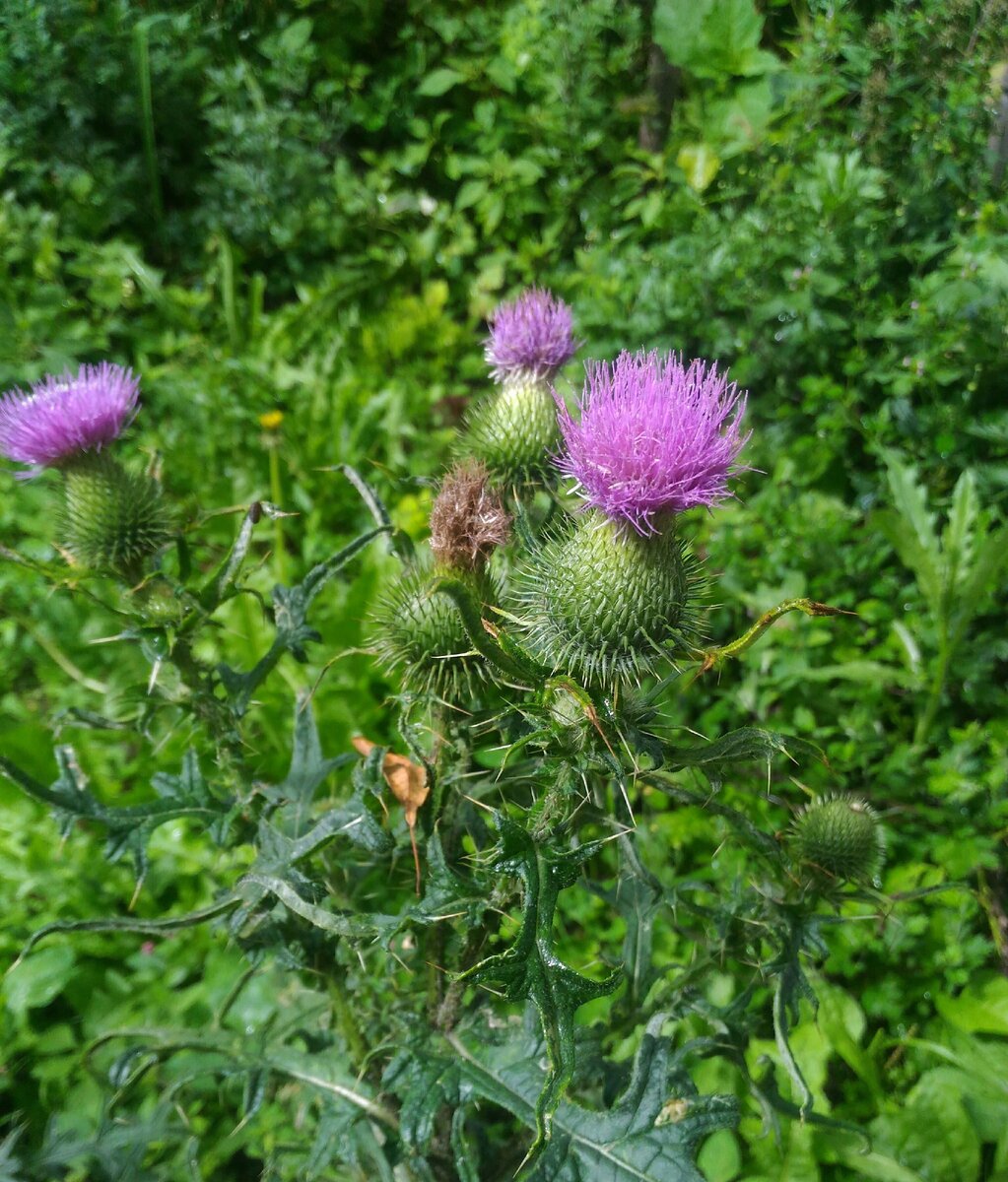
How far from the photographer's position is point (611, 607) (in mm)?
1477

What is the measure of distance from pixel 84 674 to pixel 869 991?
3.06m

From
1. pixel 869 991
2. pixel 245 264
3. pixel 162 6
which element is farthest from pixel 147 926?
pixel 162 6

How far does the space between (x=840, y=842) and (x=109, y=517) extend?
1.74 meters

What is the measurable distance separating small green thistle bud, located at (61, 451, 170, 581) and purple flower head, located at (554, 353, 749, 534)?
1168mm

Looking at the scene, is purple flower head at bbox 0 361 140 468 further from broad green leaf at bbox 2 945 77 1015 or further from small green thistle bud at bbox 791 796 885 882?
small green thistle bud at bbox 791 796 885 882

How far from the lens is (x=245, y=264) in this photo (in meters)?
5.59

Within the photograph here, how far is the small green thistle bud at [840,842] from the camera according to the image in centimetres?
173

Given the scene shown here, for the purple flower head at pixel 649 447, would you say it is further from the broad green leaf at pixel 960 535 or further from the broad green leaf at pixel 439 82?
the broad green leaf at pixel 439 82

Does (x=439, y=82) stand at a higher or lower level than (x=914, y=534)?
higher

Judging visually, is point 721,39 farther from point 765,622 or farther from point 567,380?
point 765,622

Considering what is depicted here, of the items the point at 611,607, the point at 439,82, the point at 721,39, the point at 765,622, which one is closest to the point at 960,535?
the point at 611,607

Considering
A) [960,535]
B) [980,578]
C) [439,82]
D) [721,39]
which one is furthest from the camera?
[439,82]

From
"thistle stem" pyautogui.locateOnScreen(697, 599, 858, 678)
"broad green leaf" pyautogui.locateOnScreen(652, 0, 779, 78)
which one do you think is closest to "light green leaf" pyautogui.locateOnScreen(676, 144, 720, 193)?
"broad green leaf" pyautogui.locateOnScreen(652, 0, 779, 78)

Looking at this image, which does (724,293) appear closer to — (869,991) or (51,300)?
(869,991)
